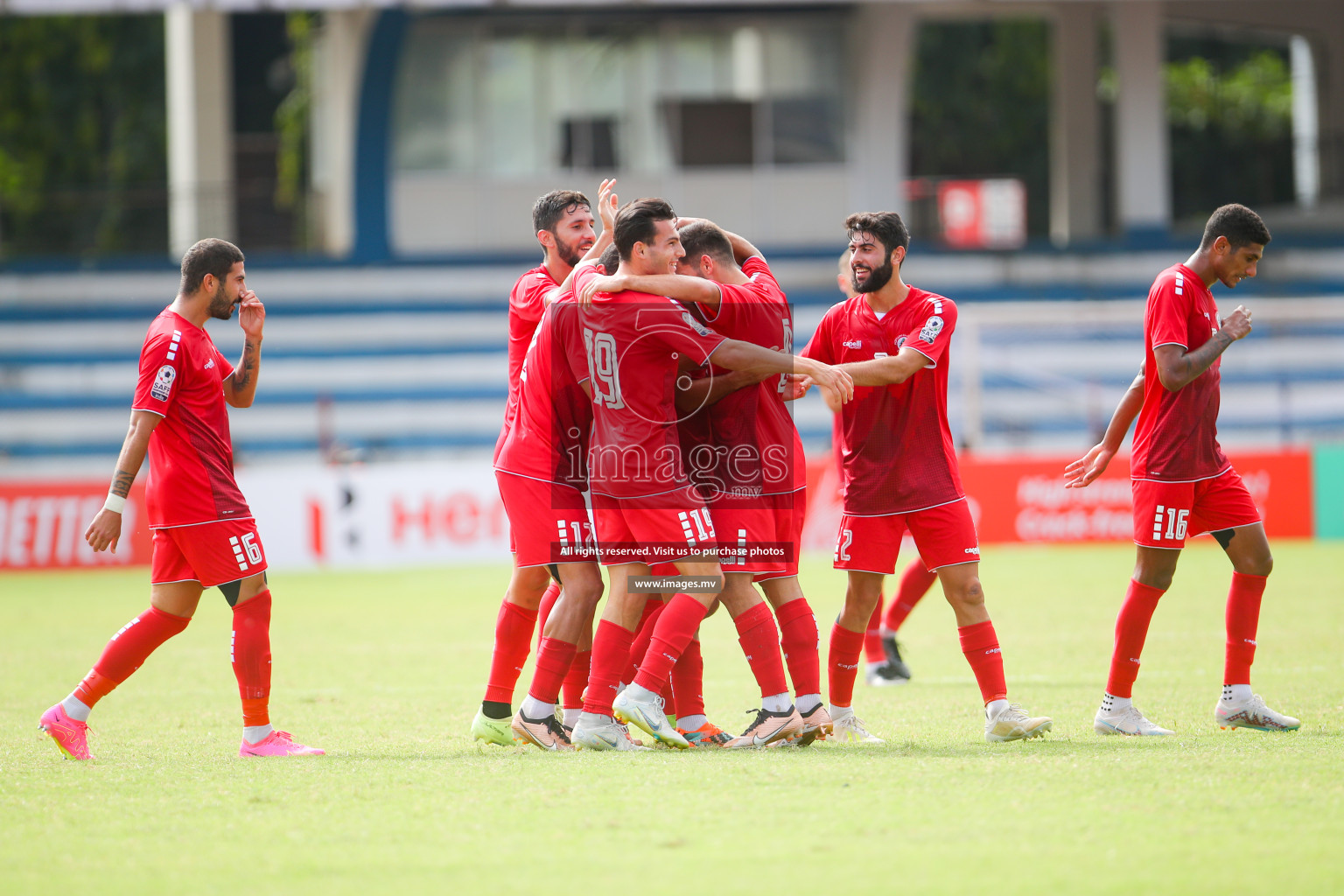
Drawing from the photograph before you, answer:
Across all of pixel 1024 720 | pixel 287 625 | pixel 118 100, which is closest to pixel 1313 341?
pixel 287 625

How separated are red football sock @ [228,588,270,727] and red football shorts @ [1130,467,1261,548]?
12.4 ft

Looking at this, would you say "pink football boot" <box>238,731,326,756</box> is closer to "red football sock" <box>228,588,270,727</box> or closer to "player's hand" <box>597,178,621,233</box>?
"red football sock" <box>228,588,270,727</box>

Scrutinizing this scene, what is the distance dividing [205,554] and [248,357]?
91cm

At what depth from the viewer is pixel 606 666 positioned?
5.69 m

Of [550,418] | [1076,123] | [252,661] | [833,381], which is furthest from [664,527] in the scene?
[1076,123]

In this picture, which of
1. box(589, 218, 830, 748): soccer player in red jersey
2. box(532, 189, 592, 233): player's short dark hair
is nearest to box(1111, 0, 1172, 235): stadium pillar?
box(532, 189, 592, 233): player's short dark hair

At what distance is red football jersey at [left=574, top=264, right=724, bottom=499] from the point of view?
5539 millimetres

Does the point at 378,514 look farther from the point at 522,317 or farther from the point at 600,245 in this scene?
the point at 600,245

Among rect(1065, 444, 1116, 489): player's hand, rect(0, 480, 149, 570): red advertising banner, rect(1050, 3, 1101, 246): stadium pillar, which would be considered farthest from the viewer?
rect(1050, 3, 1101, 246): stadium pillar

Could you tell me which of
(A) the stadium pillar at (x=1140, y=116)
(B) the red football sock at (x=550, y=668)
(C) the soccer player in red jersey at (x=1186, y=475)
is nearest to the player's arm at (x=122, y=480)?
(B) the red football sock at (x=550, y=668)

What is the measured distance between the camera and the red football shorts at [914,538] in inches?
232

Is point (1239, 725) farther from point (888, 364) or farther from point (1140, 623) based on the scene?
point (888, 364)

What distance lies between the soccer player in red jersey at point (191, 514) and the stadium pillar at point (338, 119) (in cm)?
1953

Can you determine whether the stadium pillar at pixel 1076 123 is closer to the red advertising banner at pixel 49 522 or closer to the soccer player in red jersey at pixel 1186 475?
the red advertising banner at pixel 49 522
